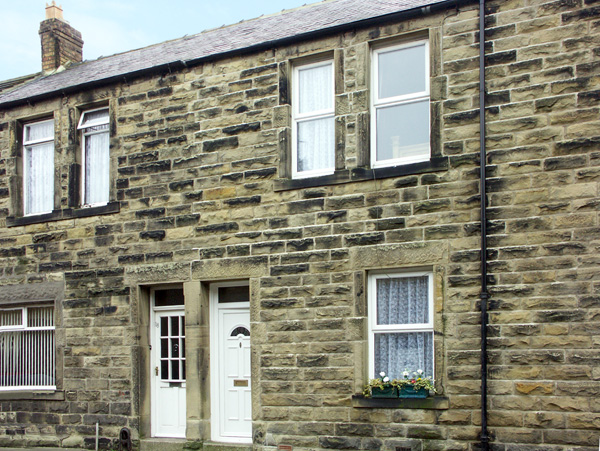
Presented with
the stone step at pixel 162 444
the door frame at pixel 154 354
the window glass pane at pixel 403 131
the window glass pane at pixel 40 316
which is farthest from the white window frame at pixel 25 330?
the window glass pane at pixel 403 131

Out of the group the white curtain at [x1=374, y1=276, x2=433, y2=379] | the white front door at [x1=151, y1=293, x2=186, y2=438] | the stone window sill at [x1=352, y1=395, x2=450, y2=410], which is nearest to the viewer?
the stone window sill at [x1=352, y1=395, x2=450, y2=410]

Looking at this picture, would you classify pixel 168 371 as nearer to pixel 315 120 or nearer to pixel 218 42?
pixel 315 120

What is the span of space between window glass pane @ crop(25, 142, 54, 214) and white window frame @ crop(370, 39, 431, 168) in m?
5.64

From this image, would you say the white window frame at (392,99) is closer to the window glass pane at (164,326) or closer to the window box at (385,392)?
the window box at (385,392)

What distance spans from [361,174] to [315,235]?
974mm

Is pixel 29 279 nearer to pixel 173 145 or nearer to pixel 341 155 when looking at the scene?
pixel 173 145

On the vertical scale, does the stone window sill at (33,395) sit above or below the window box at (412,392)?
below

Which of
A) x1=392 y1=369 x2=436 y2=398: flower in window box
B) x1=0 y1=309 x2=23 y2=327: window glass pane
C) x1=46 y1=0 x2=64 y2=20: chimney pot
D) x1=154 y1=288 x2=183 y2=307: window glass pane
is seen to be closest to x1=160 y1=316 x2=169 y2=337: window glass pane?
x1=154 y1=288 x2=183 y2=307: window glass pane

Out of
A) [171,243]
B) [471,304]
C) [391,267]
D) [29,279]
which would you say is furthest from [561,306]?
[29,279]

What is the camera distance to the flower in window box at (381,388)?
9133 millimetres

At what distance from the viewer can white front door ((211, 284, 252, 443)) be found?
1062 cm

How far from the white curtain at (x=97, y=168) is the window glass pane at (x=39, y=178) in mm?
712

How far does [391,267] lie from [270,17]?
5.33 meters

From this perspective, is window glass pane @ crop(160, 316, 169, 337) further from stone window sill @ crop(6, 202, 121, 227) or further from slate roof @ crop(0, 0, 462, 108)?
slate roof @ crop(0, 0, 462, 108)
